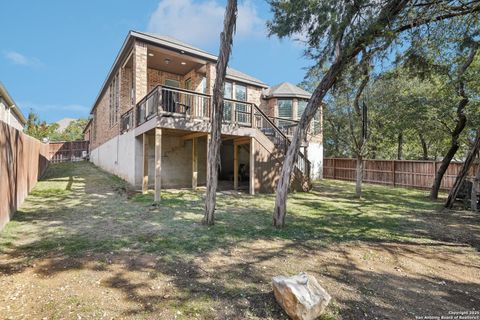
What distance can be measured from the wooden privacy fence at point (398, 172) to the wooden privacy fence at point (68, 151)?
2199 cm

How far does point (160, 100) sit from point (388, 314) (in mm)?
7655

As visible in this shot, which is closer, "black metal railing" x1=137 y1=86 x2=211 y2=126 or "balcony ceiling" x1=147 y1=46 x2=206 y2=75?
"black metal railing" x1=137 y1=86 x2=211 y2=126

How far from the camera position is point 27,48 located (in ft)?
119

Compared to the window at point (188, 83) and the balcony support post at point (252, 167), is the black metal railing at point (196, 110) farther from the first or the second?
the window at point (188, 83)

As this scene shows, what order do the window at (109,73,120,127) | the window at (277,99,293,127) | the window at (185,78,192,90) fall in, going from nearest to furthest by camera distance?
the window at (109,73,120,127) < the window at (185,78,192,90) < the window at (277,99,293,127)

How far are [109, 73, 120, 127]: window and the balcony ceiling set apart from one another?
2.09 m

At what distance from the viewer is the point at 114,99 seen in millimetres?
13195

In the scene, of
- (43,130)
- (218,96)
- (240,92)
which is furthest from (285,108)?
(43,130)

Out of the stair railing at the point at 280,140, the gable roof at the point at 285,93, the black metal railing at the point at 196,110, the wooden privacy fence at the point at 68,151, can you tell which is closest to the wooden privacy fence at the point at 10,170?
the black metal railing at the point at 196,110

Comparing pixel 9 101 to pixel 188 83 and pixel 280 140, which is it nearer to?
pixel 188 83

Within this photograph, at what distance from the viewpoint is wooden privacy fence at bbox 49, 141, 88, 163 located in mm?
23078

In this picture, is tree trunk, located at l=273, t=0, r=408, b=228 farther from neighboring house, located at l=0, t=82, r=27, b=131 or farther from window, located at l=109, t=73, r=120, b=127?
neighboring house, located at l=0, t=82, r=27, b=131

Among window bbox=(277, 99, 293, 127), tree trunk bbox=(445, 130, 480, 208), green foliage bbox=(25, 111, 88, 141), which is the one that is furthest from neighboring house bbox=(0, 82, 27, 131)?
tree trunk bbox=(445, 130, 480, 208)

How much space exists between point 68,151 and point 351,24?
25.9 m
